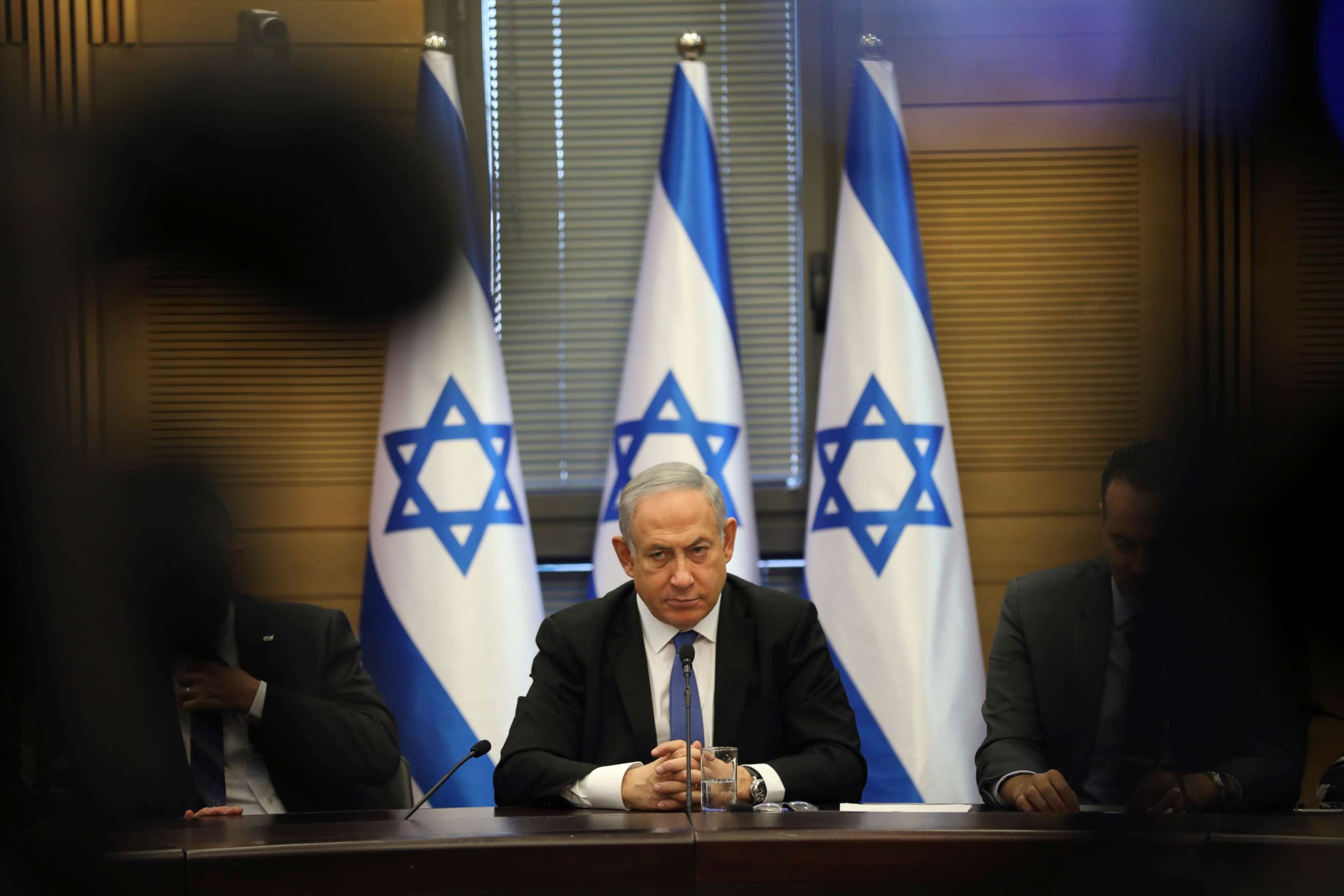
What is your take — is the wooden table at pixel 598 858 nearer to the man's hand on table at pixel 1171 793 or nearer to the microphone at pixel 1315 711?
the microphone at pixel 1315 711

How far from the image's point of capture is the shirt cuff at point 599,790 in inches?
76.4

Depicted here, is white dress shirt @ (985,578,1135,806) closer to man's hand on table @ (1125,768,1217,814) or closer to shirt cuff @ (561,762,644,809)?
man's hand on table @ (1125,768,1217,814)

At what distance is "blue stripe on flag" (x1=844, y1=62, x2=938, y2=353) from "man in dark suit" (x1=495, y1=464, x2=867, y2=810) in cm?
116

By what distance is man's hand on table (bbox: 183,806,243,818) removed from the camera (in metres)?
1.85

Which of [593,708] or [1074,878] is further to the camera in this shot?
[593,708]

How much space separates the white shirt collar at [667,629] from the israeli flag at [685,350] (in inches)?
35.3

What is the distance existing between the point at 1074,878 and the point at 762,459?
312 cm

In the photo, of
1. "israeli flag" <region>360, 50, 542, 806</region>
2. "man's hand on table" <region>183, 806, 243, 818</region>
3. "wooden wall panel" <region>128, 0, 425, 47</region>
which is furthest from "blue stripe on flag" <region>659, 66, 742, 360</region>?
"wooden wall panel" <region>128, 0, 425, 47</region>

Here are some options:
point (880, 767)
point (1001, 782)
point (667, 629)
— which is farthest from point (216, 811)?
point (880, 767)

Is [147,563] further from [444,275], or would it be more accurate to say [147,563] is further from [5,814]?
[444,275]

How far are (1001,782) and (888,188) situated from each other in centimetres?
169

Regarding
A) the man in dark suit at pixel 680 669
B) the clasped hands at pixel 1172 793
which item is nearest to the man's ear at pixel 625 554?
the man in dark suit at pixel 680 669

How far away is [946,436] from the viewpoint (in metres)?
3.10

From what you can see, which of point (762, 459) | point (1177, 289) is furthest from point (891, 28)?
point (762, 459)
